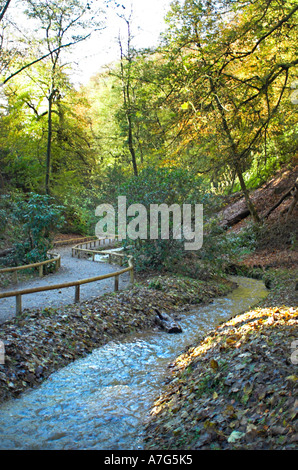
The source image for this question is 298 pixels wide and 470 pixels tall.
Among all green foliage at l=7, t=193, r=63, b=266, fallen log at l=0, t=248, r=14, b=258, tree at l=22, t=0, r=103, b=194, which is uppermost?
tree at l=22, t=0, r=103, b=194

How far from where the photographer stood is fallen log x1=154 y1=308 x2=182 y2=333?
8.94 m

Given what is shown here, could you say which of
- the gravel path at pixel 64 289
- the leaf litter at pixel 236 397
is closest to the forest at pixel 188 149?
the leaf litter at pixel 236 397

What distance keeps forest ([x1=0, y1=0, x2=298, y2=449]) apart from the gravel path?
1245 mm

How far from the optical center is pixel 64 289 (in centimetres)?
1216

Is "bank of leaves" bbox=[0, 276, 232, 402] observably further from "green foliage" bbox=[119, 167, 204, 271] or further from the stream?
"green foliage" bbox=[119, 167, 204, 271]

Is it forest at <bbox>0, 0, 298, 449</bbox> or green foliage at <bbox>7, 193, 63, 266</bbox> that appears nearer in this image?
forest at <bbox>0, 0, 298, 449</bbox>

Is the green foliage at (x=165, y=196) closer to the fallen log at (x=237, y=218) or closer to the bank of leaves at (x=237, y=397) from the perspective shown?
the fallen log at (x=237, y=218)

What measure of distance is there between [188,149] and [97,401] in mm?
9935

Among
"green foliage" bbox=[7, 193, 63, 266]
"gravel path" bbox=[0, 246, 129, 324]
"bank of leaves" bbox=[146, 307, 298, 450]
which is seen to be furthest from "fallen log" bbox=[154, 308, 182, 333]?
"green foliage" bbox=[7, 193, 63, 266]

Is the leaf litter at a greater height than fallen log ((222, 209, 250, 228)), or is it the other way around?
fallen log ((222, 209, 250, 228))

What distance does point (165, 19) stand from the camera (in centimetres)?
1155

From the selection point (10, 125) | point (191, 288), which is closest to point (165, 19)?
point (191, 288)

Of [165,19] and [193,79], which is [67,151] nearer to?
[165,19]

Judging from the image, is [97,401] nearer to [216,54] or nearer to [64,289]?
[64,289]
